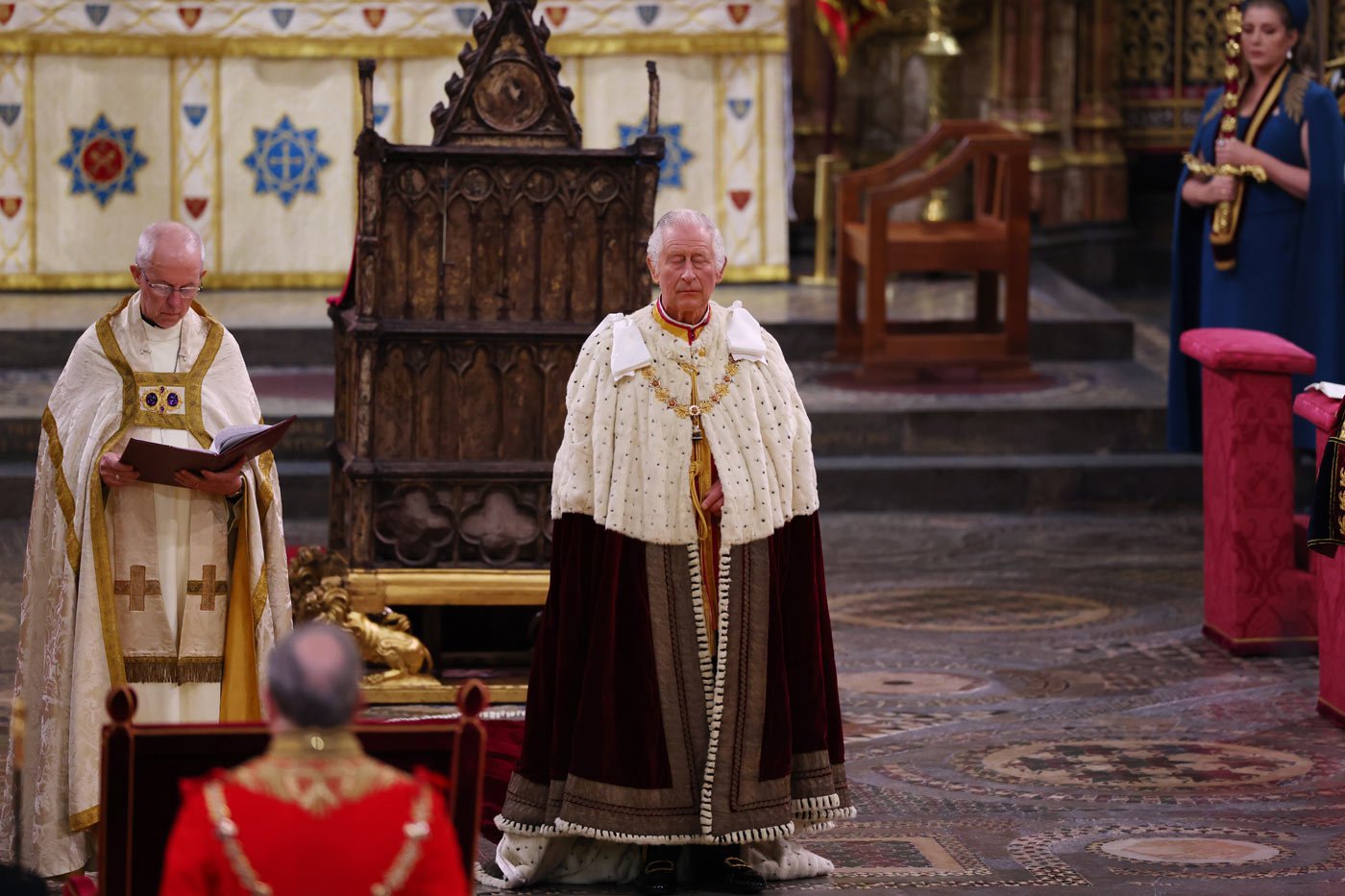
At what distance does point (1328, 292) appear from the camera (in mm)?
9578

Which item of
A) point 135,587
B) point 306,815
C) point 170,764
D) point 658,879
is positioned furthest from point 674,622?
point 306,815

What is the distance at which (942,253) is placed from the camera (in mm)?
11688

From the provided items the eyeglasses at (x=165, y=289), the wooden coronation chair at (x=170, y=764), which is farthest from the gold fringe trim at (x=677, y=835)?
the eyeglasses at (x=165, y=289)

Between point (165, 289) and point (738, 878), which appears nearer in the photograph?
point (165, 289)

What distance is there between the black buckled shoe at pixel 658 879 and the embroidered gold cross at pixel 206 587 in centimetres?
123

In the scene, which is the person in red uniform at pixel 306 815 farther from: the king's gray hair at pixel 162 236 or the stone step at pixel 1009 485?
the stone step at pixel 1009 485

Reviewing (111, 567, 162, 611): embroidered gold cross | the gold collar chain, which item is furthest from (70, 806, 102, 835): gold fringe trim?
the gold collar chain

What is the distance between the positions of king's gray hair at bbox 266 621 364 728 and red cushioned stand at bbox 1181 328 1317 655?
222 inches

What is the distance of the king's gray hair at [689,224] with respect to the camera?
546 cm

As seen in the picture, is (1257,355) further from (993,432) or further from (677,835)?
(677,835)

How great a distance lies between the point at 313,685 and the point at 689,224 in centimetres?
266

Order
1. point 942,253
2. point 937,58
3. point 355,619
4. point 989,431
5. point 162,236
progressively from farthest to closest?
point 937,58, point 942,253, point 989,431, point 355,619, point 162,236

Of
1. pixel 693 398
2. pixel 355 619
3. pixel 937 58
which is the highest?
pixel 937 58

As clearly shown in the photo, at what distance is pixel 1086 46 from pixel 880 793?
34.6 feet
